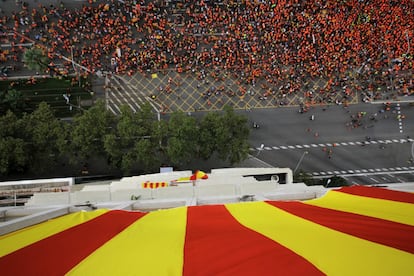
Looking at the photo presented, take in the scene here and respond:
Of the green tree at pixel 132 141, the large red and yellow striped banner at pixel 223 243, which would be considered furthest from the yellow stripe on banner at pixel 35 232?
the green tree at pixel 132 141

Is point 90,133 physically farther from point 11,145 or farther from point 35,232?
point 35,232

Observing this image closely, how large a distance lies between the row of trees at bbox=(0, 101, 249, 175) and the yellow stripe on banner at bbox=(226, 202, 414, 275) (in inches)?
789

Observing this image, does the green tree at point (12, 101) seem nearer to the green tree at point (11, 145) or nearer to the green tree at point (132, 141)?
the green tree at point (11, 145)

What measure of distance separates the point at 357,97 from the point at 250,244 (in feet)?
112

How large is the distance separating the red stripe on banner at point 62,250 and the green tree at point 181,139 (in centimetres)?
1888

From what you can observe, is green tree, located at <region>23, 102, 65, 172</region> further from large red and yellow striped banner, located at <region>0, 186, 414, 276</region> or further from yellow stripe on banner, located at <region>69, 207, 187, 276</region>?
yellow stripe on banner, located at <region>69, 207, 187, 276</region>

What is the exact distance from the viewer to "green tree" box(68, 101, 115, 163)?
2909 cm

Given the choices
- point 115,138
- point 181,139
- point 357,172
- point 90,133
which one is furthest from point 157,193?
point 357,172

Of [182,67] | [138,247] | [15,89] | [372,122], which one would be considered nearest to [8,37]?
[15,89]

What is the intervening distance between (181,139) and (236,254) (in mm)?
23085

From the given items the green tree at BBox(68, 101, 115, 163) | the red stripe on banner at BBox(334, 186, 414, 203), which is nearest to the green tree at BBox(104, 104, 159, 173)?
the green tree at BBox(68, 101, 115, 163)

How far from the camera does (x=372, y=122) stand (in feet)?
120

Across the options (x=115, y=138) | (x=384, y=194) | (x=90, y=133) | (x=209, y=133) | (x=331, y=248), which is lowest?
(x=331, y=248)

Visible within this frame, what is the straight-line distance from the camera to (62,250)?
7770mm
